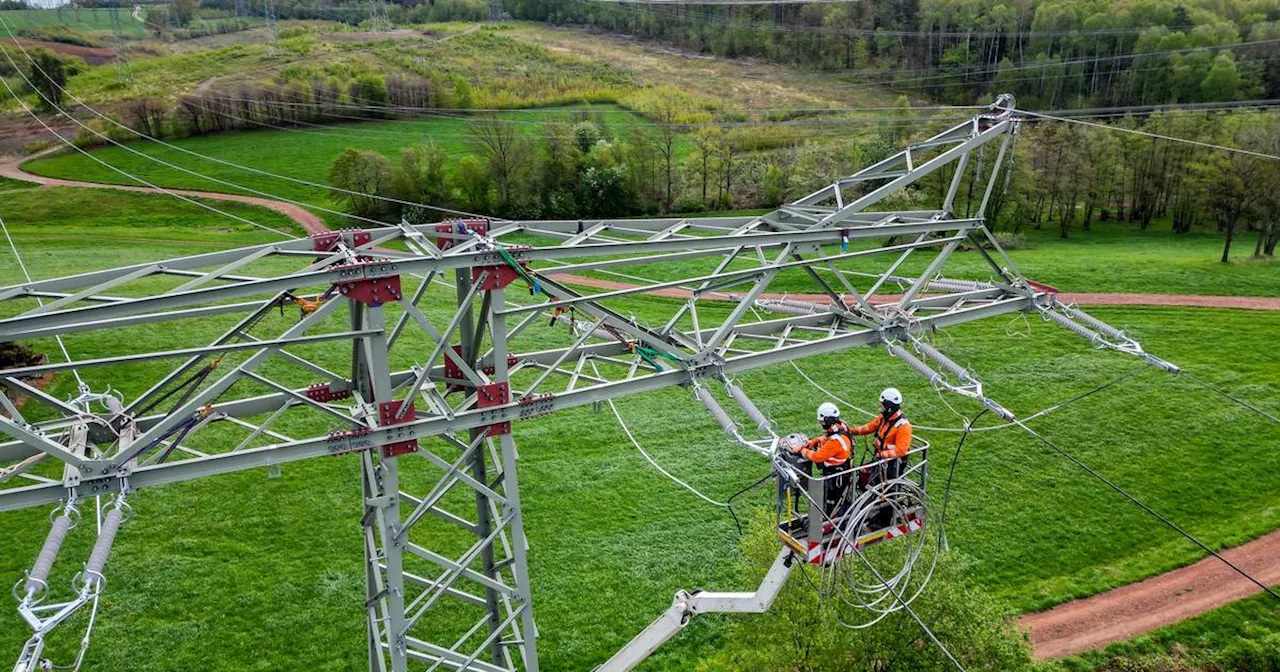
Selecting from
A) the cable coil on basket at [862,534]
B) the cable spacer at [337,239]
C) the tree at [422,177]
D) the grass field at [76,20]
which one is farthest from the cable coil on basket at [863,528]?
the grass field at [76,20]

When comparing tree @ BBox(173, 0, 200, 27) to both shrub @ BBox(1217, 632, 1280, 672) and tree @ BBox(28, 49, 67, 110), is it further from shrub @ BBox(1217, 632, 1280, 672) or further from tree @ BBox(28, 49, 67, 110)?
shrub @ BBox(1217, 632, 1280, 672)

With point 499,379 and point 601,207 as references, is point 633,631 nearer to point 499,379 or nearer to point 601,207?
point 499,379

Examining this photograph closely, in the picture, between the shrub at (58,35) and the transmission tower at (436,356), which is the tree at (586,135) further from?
the shrub at (58,35)

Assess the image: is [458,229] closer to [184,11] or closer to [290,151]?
[290,151]

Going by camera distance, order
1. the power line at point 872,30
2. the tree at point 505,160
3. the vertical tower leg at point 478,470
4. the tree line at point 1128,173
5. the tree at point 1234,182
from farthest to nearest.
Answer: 1. the power line at point 872,30
2. the tree at point 505,160
3. the tree line at point 1128,173
4. the tree at point 1234,182
5. the vertical tower leg at point 478,470

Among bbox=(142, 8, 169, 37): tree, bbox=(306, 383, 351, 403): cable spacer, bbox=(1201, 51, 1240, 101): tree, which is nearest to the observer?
Result: bbox=(306, 383, 351, 403): cable spacer

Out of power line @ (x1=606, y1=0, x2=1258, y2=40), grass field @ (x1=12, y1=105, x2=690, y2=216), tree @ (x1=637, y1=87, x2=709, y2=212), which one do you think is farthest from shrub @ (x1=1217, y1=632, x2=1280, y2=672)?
power line @ (x1=606, y1=0, x2=1258, y2=40)
